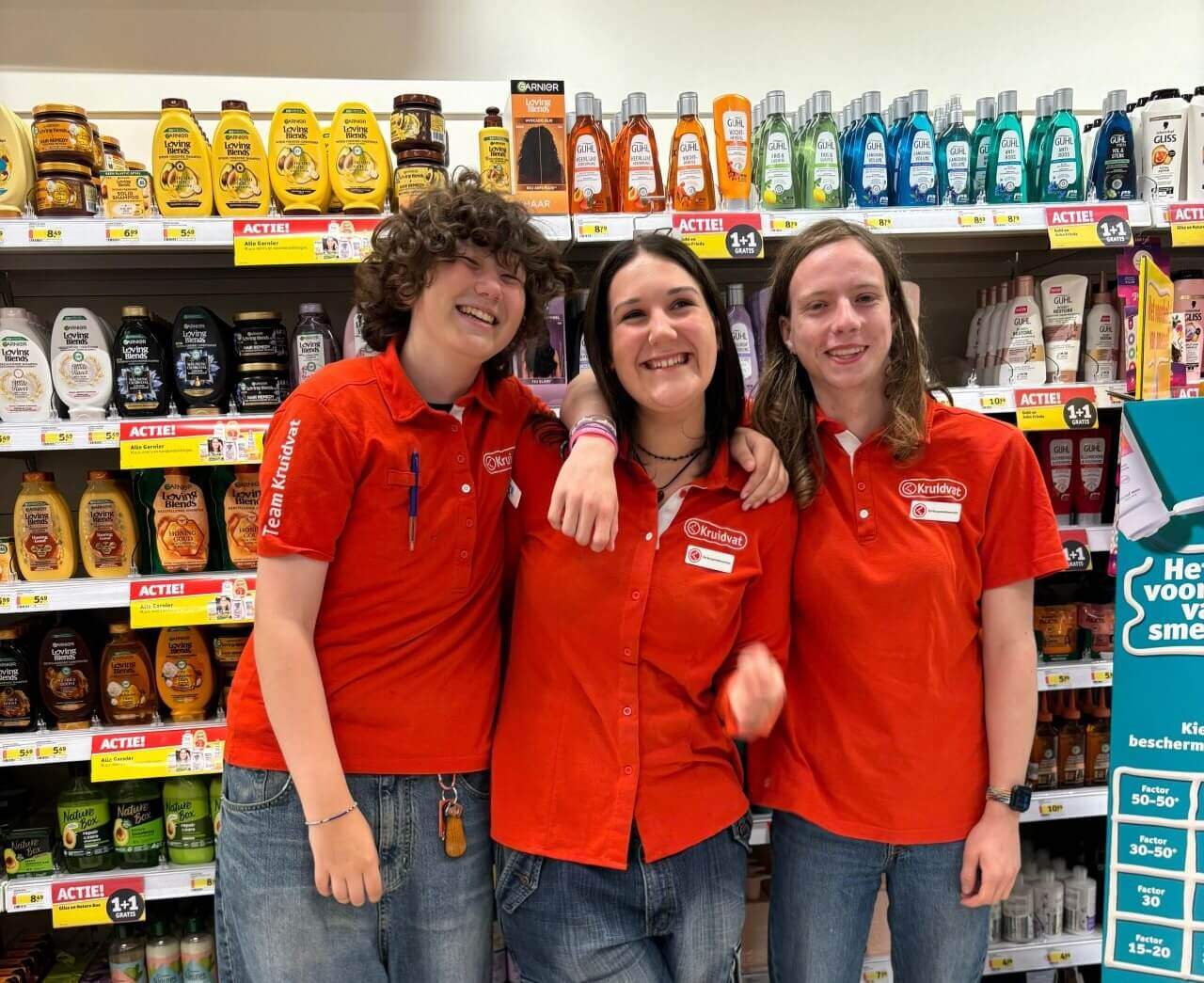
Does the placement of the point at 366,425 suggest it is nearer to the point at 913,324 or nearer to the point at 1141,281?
the point at 913,324

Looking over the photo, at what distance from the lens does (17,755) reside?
2.00m

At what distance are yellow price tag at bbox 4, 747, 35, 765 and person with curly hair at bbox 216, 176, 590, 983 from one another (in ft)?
3.29

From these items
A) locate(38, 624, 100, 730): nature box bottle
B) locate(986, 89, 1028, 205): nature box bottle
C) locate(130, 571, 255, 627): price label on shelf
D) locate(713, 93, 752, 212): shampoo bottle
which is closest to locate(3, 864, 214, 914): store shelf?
locate(38, 624, 100, 730): nature box bottle

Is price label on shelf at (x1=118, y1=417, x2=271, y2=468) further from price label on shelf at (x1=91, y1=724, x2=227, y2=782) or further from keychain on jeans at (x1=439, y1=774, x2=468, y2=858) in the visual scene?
keychain on jeans at (x1=439, y1=774, x2=468, y2=858)

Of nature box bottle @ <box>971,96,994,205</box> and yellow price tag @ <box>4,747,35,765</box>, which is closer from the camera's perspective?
yellow price tag @ <box>4,747,35,765</box>

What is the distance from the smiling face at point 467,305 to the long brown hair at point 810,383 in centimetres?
55

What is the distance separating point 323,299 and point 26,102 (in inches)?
45.7

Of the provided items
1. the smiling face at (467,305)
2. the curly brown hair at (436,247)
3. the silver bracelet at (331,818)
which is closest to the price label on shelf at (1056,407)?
the curly brown hair at (436,247)

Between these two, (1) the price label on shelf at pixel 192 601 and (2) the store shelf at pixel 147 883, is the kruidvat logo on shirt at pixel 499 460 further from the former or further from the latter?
(2) the store shelf at pixel 147 883

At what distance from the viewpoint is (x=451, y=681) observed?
1336mm

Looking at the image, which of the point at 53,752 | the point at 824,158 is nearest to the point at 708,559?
the point at 824,158

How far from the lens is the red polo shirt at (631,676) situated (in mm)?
1287

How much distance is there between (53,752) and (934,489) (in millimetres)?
2156

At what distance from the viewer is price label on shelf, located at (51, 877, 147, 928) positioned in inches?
79.4
